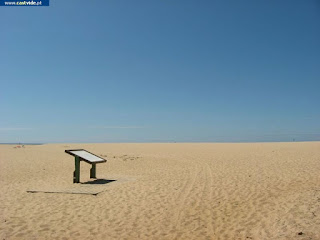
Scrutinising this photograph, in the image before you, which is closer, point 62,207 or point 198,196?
point 62,207

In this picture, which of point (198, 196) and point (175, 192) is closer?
point (198, 196)

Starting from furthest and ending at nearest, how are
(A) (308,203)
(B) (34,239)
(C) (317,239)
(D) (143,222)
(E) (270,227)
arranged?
(A) (308,203) < (D) (143,222) < (E) (270,227) < (B) (34,239) < (C) (317,239)

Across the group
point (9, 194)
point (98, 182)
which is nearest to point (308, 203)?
point (98, 182)

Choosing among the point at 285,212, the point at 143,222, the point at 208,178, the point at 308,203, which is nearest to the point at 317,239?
the point at 285,212

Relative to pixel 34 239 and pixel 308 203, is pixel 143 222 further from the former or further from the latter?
pixel 308 203

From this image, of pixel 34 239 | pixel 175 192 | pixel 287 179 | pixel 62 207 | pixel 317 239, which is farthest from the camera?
pixel 287 179

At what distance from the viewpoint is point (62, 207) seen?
9258mm

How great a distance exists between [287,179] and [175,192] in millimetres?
A: 5301

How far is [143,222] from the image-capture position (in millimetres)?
7844

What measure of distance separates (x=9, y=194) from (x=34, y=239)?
5299mm

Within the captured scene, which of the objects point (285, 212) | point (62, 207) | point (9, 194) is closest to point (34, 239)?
point (62, 207)

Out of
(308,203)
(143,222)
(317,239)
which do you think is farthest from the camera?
(308,203)

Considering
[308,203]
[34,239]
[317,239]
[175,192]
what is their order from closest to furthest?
[317,239], [34,239], [308,203], [175,192]

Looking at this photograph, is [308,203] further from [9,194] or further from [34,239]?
[9,194]
